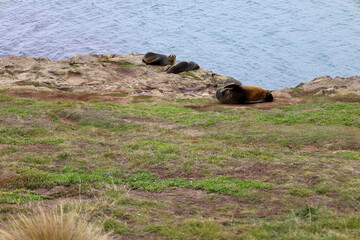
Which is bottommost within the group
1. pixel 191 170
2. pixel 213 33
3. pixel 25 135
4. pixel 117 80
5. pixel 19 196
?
pixel 213 33

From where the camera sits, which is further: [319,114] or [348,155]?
[319,114]

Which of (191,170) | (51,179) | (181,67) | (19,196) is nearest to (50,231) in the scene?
(19,196)

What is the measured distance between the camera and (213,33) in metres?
48.1

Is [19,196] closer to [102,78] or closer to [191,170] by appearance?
[191,170]

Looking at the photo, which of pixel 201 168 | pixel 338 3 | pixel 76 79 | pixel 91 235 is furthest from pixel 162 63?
pixel 338 3

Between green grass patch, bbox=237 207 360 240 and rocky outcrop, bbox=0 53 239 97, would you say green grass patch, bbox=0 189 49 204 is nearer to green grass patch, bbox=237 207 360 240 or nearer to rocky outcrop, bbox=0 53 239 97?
green grass patch, bbox=237 207 360 240

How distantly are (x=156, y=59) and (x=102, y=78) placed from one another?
6.18m

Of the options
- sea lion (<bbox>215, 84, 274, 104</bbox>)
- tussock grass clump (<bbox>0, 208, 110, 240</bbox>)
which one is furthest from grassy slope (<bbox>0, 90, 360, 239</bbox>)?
sea lion (<bbox>215, 84, 274, 104</bbox>)

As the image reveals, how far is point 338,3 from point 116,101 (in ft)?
133

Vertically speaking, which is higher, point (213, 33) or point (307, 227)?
point (307, 227)

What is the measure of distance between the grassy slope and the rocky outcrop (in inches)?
266

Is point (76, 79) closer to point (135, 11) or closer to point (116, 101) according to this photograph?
point (116, 101)

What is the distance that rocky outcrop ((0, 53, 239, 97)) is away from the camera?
23719 mm

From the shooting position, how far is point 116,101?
67.5 ft
